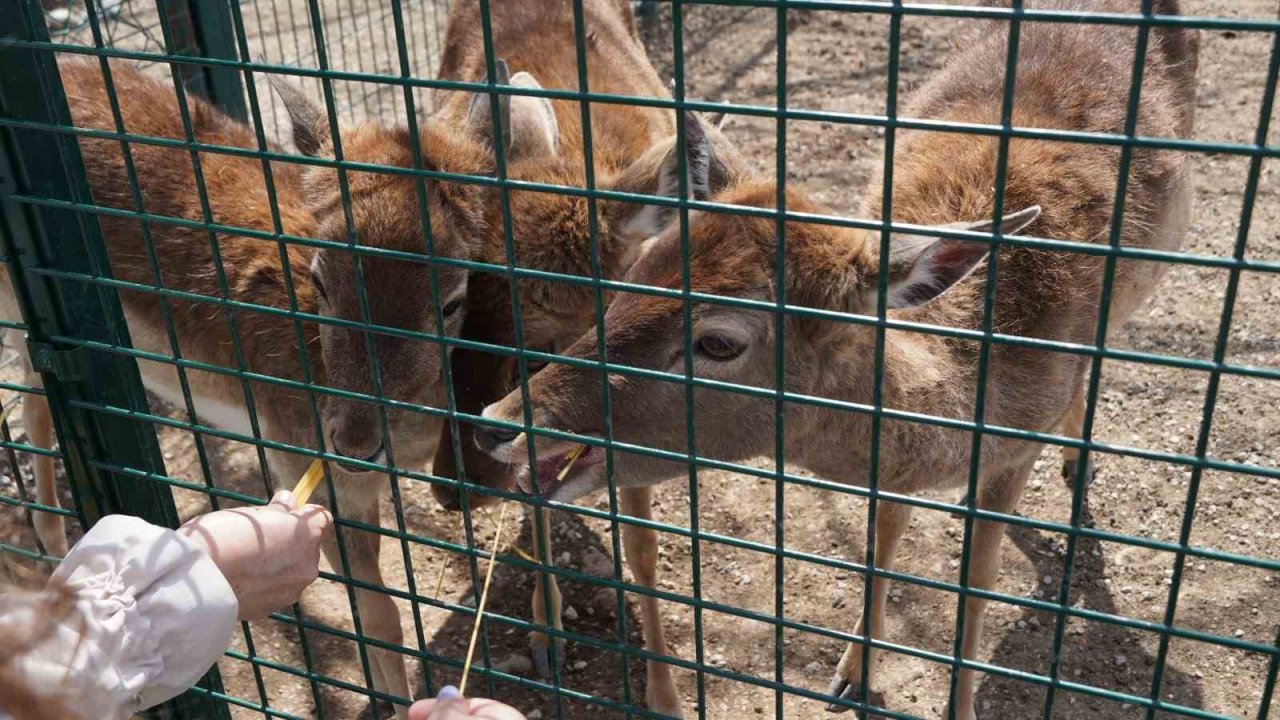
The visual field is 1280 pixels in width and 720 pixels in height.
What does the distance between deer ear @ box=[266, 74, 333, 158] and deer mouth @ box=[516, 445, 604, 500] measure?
1547 mm

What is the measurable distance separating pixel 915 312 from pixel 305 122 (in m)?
2.10

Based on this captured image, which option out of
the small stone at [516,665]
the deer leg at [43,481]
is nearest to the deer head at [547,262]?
the small stone at [516,665]

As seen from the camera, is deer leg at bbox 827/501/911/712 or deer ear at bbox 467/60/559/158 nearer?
deer ear at bbox 467/60/559/158

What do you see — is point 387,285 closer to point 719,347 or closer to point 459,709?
point 719,347

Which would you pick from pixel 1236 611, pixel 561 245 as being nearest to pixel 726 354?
pixel 561 245

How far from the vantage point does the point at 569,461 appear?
2.90m

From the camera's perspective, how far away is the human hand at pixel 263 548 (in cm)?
240

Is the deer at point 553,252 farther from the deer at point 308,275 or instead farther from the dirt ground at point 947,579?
the dirt ground at point 947,579

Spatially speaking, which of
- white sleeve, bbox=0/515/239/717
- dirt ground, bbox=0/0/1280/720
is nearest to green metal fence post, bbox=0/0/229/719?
dirt ground, bbox=0/0/1280/720

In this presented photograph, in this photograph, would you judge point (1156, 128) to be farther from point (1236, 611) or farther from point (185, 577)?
point (185, 577)

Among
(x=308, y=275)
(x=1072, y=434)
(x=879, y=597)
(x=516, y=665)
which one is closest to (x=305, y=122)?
(x=308, y=275)

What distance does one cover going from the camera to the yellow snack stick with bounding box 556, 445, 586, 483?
287 centimetres

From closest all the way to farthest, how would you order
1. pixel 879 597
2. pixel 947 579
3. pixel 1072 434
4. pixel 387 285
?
pixel 387 285 < pixel 879 597 < pixel 947 579 < pixel 1072 434

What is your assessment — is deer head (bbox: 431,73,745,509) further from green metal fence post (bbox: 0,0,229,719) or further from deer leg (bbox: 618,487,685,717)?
green metal fence post (bbox: 0,0,229,719)
